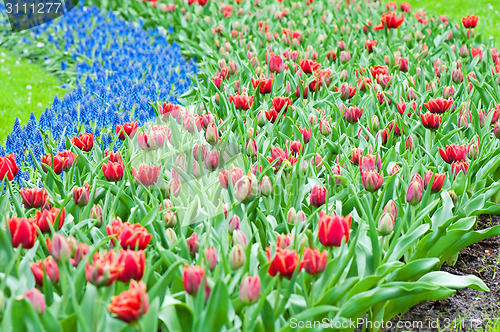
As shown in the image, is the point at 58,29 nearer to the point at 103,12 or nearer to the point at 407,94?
the point at 103,12

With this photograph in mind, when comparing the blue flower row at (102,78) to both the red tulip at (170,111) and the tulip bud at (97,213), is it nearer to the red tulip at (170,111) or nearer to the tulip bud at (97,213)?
the red tulip at (170,111)

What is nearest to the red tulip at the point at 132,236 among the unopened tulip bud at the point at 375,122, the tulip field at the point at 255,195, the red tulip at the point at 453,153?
the tulip field at the point at 255,195

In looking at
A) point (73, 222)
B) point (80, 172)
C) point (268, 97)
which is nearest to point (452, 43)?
point (268, 97)

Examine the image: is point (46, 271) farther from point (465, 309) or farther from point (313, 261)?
point (465, 309)

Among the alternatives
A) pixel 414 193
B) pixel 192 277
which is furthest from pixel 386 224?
pixel 192 277

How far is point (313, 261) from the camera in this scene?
75.5 inches

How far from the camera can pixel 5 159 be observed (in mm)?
2547

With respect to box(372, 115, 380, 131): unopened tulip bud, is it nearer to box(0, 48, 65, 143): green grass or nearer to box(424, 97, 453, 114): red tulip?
box(424, 97, 453, 114): red tulip

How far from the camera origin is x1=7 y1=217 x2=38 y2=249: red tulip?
76.6 inches

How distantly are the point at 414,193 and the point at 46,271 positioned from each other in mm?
1425

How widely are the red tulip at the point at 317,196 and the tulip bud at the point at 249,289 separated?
0.71 m

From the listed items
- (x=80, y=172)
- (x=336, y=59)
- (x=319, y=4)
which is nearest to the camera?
(x=80, y=172)

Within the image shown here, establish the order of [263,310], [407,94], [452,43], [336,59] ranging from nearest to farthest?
[263,310] < [407,94] < [336,59] < [452,43]

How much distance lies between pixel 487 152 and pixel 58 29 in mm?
5905
